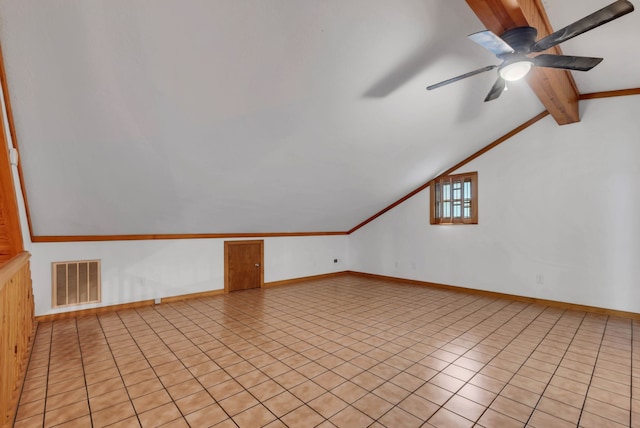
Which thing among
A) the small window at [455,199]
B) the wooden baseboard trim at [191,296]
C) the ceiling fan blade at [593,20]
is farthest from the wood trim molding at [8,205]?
the small window at [455,199]

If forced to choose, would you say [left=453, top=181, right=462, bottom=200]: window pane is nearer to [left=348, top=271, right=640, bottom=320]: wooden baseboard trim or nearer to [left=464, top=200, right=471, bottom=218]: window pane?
[left=464, top=200, right=471, bottom=218]: window pane

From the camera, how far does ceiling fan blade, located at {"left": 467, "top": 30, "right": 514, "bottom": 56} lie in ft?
6.36

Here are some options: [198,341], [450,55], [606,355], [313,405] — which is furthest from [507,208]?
[198,341]

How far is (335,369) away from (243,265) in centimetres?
377

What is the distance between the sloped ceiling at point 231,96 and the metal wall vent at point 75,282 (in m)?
0.53

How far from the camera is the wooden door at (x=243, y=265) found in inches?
233

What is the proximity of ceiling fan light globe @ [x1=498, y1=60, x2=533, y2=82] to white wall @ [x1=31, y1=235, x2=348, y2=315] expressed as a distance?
5.07 m

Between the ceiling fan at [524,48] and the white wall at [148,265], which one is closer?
the ceiling fan at [524,48]

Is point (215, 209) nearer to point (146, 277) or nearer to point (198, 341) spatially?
point (146, 277)

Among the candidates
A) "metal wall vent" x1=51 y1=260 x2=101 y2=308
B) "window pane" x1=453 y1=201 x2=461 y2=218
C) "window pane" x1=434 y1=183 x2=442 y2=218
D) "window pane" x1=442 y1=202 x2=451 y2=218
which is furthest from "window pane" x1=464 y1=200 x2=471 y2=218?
"metal wall vent" x1=51 y1=260 x2=101 y2=308

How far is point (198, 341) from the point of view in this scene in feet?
11.4

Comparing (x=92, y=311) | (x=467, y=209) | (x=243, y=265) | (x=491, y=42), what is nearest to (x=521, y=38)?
(x=491, y=42)

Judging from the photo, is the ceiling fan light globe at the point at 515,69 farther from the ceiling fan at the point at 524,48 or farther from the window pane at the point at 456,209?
the window pane at the point at 456,209

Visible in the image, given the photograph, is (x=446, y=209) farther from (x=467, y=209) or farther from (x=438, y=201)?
(x=467, y=209)
